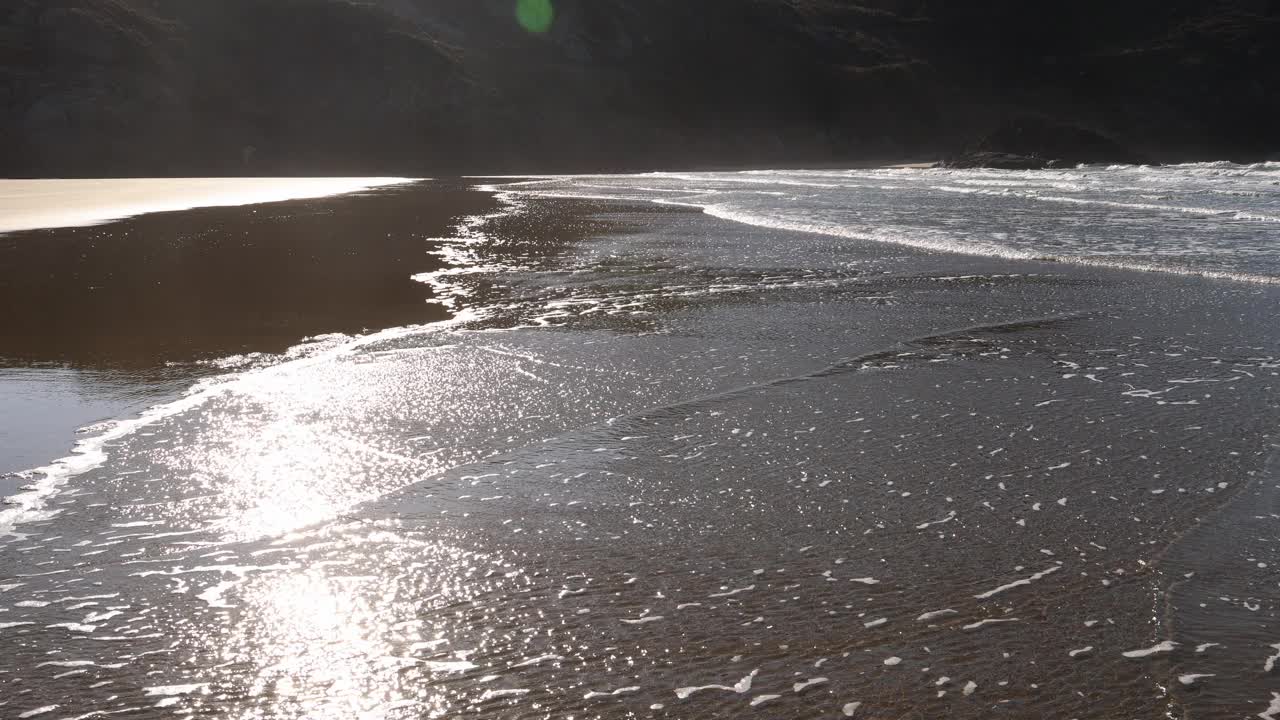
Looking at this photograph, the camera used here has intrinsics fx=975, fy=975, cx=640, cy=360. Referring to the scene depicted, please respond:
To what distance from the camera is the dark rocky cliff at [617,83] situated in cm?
→ 5103

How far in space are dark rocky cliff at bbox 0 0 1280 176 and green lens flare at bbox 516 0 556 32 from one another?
0.62 metres

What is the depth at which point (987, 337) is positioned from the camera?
19.9 ft

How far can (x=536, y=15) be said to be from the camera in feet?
261

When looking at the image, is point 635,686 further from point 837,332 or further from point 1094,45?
point 1094,45

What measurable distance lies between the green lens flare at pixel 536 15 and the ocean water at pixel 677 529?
77.5 meters

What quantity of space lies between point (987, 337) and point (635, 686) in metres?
4.45

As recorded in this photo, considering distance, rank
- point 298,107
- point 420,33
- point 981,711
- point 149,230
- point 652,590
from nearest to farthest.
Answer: point 981,711 < point 652,590 < point 149,230 < point 298,107 < point 420,33

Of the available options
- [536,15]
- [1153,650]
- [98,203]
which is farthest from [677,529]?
[536,15]

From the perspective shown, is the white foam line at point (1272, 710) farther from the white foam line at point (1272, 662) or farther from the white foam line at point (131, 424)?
the white foam line at point (131, 424)

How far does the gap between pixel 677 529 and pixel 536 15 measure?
269 ft

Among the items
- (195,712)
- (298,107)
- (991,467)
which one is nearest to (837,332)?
(991,467)

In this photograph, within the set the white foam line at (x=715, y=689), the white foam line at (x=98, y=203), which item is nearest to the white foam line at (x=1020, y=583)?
the white foam line at (x=715, y=689)

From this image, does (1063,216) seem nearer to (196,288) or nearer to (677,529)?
(196,288)

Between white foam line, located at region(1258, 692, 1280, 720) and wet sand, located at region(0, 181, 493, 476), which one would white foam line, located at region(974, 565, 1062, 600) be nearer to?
white foam line, located at region(1258, 692, 1280, 720)
